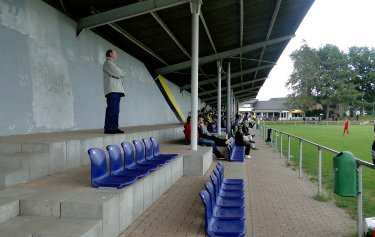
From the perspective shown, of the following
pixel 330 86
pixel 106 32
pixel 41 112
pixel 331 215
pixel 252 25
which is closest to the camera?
pixel 331 215

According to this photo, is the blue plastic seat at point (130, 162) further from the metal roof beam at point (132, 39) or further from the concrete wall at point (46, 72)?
the metal roof beam at point (132, 39)

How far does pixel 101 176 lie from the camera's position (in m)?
5.18

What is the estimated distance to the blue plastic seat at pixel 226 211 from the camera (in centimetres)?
482

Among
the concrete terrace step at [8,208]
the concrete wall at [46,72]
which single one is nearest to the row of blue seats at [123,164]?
the concrete terrace step at [8,208]

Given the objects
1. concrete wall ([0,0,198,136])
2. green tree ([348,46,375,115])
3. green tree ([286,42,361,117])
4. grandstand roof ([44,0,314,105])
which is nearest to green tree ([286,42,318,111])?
green tree ([286,42,361,117])

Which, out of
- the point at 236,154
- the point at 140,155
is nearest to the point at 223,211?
the point at 140,155

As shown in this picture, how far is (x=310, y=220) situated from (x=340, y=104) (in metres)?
86.0

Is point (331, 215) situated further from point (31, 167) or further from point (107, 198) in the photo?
point (31, 167)

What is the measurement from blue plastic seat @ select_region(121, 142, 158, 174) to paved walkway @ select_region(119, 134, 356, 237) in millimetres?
592

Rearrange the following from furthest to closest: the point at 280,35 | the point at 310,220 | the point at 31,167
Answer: the point at 280,35 < the point at 310,220 < the point at 31,167

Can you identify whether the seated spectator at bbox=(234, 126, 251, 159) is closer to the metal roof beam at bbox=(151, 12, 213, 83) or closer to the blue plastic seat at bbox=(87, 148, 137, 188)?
the metal roof beam at bbox=(151, 12, 213, 83)

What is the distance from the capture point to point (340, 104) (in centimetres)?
8525

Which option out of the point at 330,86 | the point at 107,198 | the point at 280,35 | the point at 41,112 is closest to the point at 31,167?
the point at 107,198

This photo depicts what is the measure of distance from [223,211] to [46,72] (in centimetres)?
579
